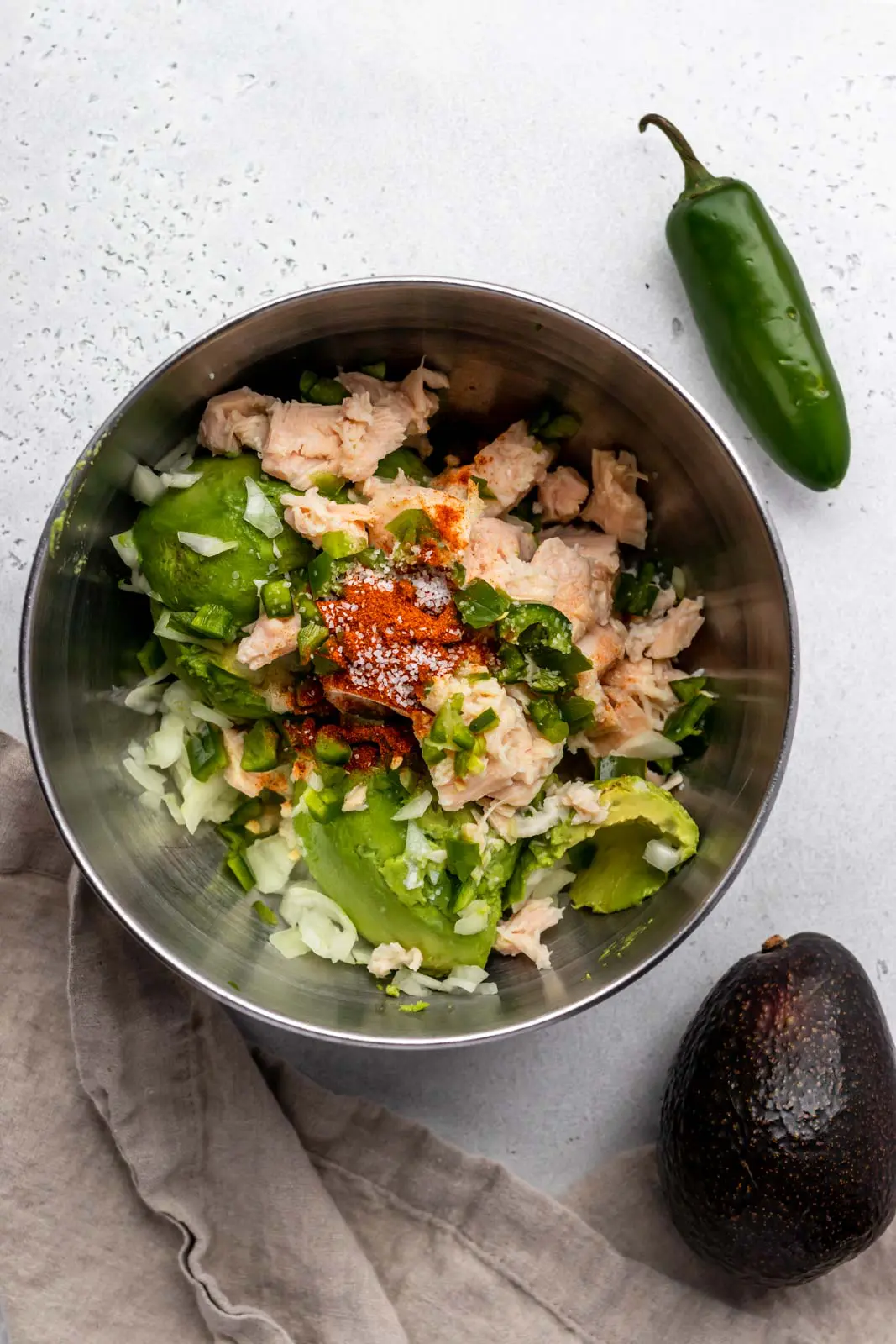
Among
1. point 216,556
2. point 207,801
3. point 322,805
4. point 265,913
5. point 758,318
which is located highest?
point 758,318

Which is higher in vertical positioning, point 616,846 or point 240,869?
point 616,846

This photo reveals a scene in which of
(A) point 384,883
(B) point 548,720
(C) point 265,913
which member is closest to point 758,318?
(B) point 548,720

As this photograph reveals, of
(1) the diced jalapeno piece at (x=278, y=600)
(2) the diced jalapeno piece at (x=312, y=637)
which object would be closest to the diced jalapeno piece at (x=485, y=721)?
(2) the diced jalapeno piece at (x=312, y=637)

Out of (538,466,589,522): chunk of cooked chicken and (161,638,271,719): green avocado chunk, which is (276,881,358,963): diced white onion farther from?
(538,466,589,522): chunk of cooked chicken

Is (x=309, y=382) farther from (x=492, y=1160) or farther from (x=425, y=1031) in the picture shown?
(x=492, y=1160)

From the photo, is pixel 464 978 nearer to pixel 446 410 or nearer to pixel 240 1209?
pixel 240 1209

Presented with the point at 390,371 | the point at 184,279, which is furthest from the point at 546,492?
the point at 184,279

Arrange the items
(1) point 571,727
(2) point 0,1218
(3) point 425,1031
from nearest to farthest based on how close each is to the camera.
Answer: (3) point 425,1031 → (1) point 571,727 → (2) point 0,1218
